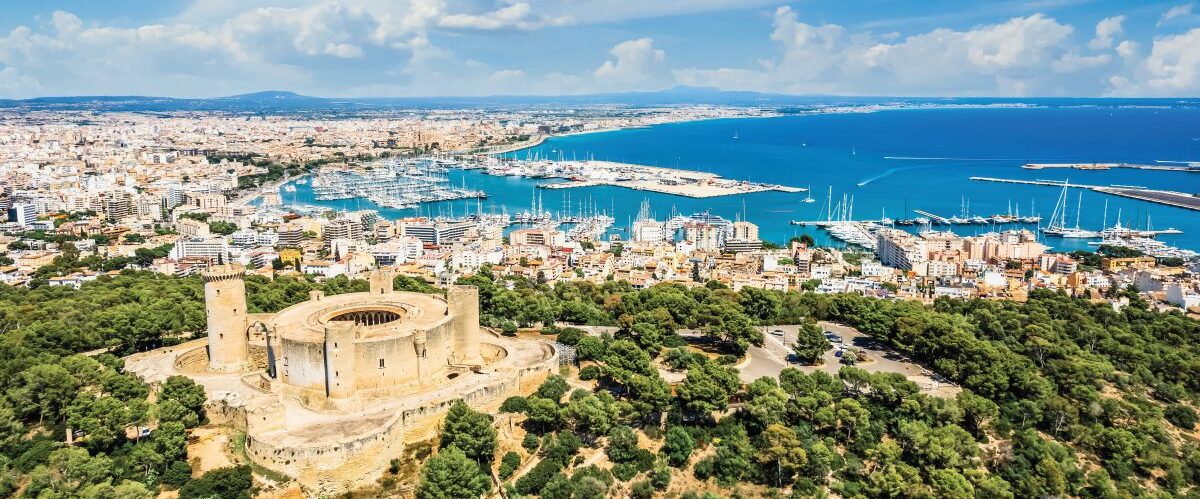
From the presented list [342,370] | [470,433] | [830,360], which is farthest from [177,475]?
[830,360]

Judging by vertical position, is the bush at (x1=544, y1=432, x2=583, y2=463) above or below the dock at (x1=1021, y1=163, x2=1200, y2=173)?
below

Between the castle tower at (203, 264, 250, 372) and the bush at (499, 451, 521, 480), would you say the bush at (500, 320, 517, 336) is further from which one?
the bush at (499, 451, 521, 480)

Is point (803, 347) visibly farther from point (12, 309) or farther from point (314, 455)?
point (12, 309)

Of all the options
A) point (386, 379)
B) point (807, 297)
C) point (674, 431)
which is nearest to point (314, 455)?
point (386, 379)

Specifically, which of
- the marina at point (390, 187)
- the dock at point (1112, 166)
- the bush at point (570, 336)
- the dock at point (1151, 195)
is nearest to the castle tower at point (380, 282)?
the bush at point (570, 336)

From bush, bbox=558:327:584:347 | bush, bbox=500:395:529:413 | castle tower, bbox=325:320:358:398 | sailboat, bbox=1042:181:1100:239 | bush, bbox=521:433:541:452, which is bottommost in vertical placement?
sailboat, bbox=1042:181:1100:239

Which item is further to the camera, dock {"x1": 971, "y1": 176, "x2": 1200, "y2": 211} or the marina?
the marina

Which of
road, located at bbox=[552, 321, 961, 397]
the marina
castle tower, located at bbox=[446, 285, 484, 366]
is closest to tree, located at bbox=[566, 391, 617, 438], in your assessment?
road, located at bbox=[552, 321, 961, 397]
